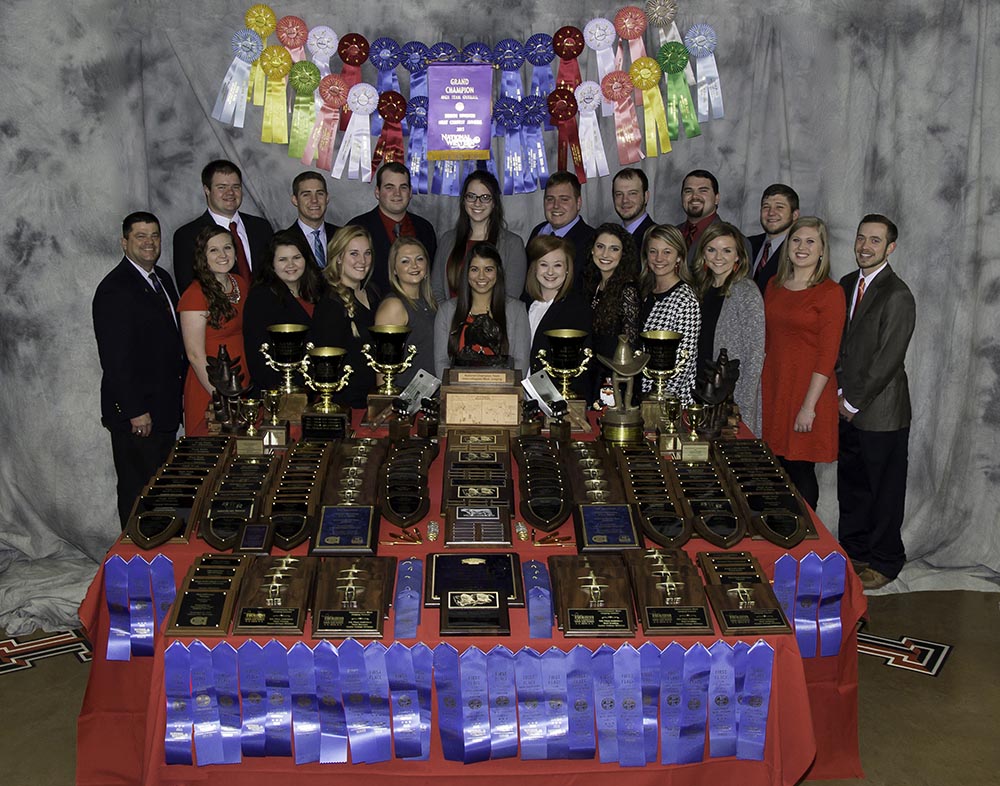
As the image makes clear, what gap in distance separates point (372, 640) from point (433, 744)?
0.38 m

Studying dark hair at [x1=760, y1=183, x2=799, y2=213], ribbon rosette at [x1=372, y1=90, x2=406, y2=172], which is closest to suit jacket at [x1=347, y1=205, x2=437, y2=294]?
ribbon rosette at [x1=372, y1=90, x2=406, y2=172]

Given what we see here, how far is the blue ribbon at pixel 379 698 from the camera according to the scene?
277 cm

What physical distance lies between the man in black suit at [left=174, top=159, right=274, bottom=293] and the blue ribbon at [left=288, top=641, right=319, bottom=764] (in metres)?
3.17

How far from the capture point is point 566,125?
6070 mm

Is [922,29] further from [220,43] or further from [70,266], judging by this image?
[70,266]

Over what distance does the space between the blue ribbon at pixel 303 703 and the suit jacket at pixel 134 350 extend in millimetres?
2649

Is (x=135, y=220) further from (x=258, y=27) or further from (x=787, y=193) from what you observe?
(x=787, y=193)

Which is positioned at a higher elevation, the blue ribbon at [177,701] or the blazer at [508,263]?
the blazer at [508,263]

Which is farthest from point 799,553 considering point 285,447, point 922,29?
point 922,29

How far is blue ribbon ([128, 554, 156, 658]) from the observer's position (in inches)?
126

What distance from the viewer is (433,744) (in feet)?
9.43

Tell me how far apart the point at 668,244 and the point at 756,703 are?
273cm

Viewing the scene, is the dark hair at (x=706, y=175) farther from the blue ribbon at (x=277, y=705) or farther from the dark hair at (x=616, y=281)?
the blue ribbon at (x=277, y=705)

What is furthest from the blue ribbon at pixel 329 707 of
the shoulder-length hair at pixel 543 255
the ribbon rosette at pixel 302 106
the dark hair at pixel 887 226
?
the ribbon rosette at pixel 302 106
